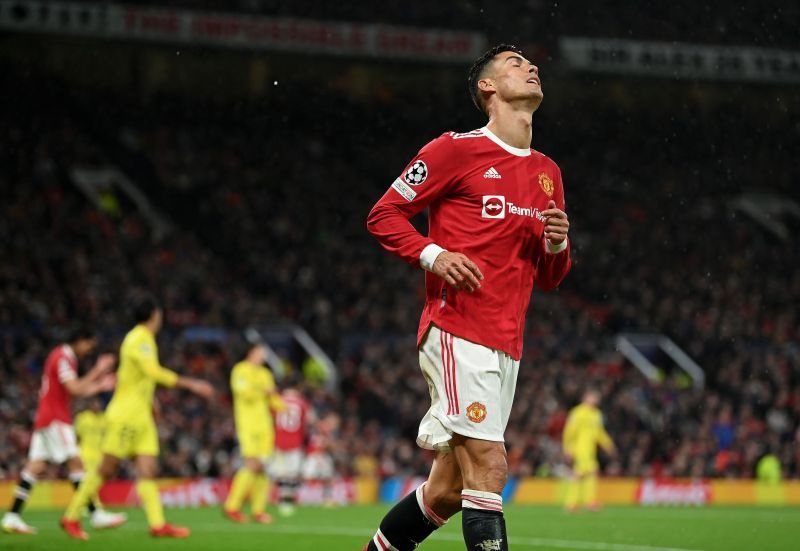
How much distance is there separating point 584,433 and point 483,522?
13.4m

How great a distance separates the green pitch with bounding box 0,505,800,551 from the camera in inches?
388

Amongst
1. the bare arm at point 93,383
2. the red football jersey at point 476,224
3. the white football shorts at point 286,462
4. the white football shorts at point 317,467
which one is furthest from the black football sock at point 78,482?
the white football shorts at point 317,467

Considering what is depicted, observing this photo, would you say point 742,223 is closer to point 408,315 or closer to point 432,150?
point 408,315

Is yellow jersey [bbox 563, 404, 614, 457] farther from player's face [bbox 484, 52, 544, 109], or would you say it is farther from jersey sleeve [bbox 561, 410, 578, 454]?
player's face [bbox 484, 52, 544, 109]

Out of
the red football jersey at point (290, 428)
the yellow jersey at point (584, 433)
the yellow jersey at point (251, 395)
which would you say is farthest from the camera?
the yellow jersey at point (584, 433)

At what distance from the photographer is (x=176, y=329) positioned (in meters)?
22.8

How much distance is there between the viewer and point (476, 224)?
5438mm

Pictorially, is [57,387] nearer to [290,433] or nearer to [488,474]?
[290,433]

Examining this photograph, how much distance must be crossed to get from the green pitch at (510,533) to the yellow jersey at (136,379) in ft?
3.54

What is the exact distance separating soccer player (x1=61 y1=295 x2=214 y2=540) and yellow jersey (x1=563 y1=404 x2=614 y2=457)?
867cm

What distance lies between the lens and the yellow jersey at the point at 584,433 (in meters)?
18.1

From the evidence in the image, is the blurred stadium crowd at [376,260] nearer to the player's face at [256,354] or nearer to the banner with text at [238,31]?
the banner with text at [238,31]

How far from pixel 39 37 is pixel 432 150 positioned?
1012 inches

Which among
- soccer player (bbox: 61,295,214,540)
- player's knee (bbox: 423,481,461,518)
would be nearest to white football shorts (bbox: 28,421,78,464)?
soccer player (bbox: 61,295,214,540)
